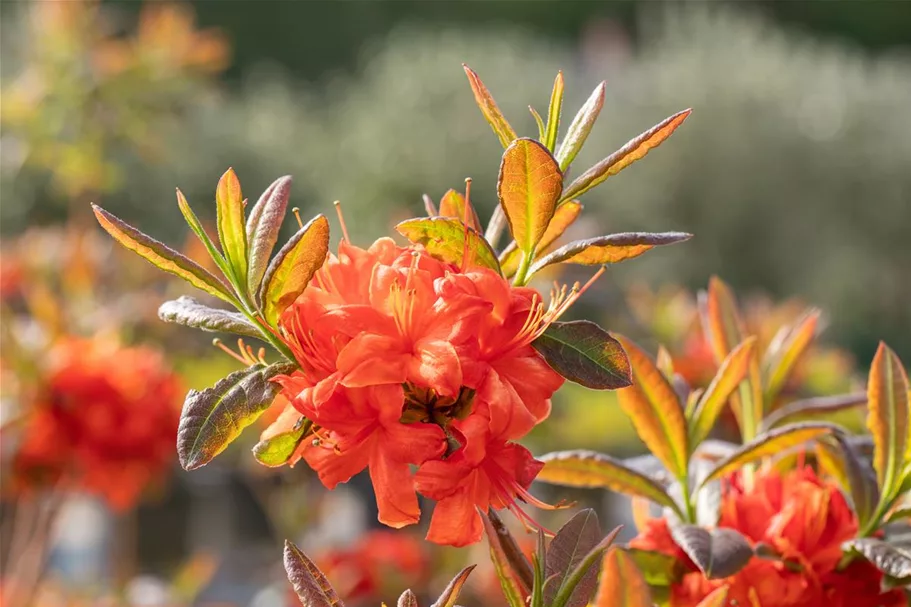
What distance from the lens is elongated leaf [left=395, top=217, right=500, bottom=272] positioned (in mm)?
579

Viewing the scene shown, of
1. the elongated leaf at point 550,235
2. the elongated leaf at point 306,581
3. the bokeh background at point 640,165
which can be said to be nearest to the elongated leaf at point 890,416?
the elongated leaf at point 550,235

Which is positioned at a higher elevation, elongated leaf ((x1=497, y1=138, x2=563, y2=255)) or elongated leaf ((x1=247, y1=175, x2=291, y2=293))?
elongated leaf ((x1=497, y1=138, x2=563, y2=255))

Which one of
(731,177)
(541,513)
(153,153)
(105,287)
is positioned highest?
(153,153)

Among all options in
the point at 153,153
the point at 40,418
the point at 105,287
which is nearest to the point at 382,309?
the point at 40,418

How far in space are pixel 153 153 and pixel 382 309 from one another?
8.34 feet

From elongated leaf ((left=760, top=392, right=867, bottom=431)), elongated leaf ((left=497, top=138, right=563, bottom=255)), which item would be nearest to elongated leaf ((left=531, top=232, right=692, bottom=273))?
elongated leaf ((left=497, top=138, right=563, bottom=255))

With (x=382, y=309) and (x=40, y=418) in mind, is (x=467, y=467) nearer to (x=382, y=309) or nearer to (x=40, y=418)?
(x=382, y=309)

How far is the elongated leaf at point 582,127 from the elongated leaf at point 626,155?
1 cm

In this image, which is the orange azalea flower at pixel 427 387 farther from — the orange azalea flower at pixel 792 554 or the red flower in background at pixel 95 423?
Answer: the red flower in background at pixel 95 423

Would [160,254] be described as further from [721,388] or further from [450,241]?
[721,388]

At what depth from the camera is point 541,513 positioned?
284 centimetres

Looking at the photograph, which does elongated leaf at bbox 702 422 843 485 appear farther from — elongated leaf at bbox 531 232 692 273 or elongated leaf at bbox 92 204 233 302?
elongated leaf at bbox 92 204 233 302

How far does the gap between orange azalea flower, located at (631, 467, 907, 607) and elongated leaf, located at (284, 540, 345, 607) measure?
0.69 feet

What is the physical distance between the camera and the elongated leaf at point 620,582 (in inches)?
22.5
